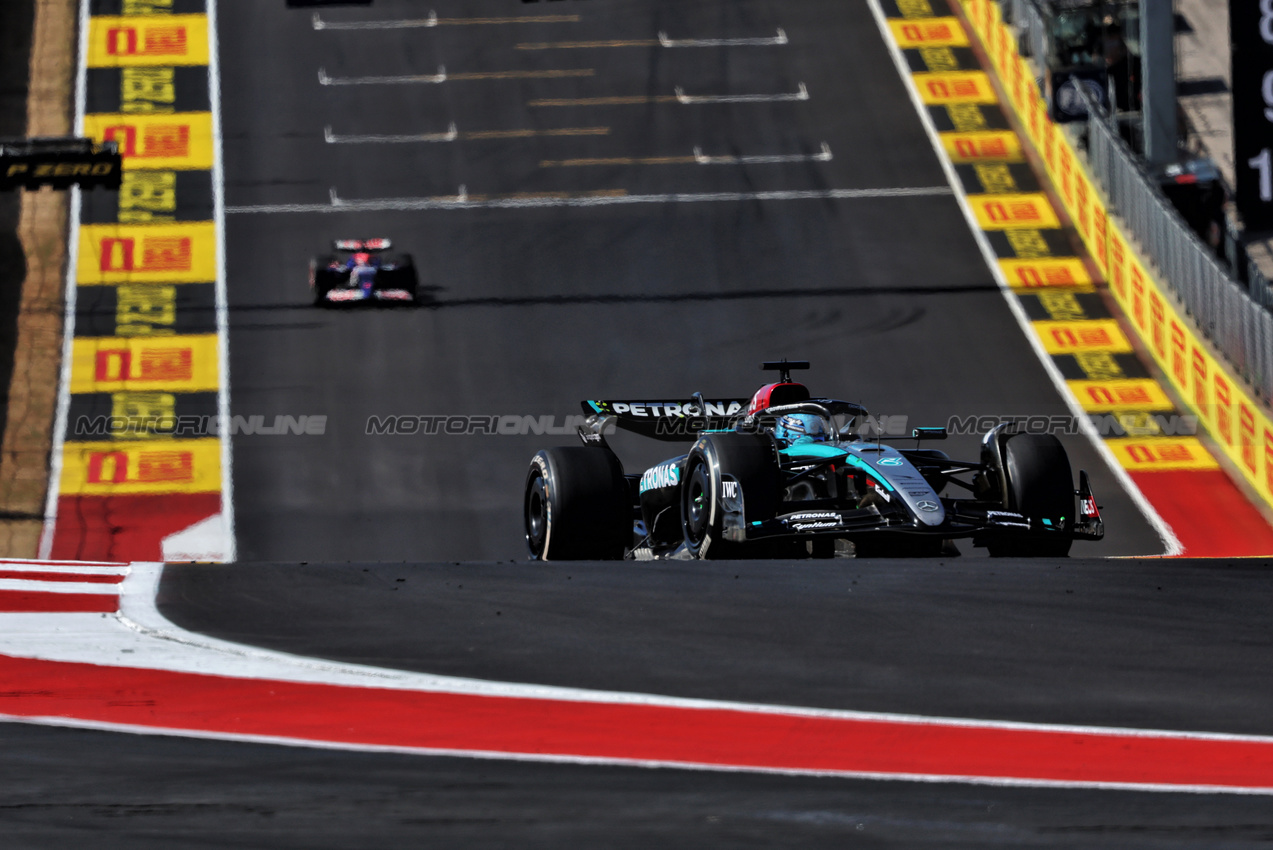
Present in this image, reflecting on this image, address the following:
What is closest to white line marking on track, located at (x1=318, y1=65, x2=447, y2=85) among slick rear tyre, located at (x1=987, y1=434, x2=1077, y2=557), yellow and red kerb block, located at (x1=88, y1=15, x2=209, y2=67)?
yellow and red kerb block, located at (x1=88, y1=15, x2=209, y2=67)

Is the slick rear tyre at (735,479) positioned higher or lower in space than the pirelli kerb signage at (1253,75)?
lower

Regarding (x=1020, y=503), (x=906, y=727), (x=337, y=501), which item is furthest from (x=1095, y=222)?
(x=906, y=727)

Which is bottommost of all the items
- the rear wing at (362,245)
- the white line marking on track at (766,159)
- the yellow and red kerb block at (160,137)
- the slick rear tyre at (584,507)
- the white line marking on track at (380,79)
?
the slick rear tyre at (584,507)

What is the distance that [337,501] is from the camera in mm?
21156

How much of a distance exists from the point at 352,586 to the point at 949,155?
2320 cm

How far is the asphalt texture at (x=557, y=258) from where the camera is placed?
22094 mm

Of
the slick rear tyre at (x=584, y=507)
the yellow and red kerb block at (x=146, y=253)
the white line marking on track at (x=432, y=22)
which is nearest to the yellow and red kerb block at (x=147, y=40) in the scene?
the white line marking on track at (x=432, y=22)

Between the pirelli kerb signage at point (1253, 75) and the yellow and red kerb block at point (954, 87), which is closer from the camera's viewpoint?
the pirelli kerb signage at point (1253, 75)

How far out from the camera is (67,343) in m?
25.0

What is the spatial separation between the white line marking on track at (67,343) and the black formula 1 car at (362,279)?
3.78 metres

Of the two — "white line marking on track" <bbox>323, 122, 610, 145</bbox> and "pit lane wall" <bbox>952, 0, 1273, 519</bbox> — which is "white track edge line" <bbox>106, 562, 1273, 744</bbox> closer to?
"pit lane wall" <bbox>952, 0, 1273, 519</bbox>

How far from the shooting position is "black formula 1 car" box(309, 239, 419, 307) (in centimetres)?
2619

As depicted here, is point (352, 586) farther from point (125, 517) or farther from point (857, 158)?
point (857, 158)
